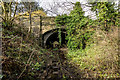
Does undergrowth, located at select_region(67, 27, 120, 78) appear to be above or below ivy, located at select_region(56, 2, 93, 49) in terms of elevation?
below

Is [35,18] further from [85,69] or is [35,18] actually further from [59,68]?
[85,69]

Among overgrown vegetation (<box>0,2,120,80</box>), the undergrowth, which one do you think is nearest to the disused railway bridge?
overgrown vegetation (<box>0,2,120,80</box>)

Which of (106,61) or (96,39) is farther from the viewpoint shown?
(96,39)

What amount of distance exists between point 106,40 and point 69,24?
4115 mm

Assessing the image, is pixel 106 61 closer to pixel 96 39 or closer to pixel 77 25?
pixel 96 39

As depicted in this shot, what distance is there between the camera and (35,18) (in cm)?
805

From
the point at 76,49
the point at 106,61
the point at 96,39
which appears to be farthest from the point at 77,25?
the point at 106,61

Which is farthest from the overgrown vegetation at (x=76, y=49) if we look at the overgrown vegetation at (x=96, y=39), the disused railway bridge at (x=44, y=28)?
the disused railway bridge at (x=44, y=28)

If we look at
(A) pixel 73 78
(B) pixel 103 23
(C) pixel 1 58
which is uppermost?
(B) pixel 103 23

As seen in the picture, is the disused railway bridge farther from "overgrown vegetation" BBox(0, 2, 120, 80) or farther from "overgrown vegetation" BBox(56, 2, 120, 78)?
"overgrown vegetation" BBox(0, 2, 120, 80)

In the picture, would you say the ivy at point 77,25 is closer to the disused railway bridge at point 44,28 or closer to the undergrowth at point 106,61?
the disused railway bridge at point 44,28

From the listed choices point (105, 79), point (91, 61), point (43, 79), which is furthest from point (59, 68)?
point (105, 79)

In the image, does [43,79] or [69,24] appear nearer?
[43,79]

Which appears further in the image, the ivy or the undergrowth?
the ivy
